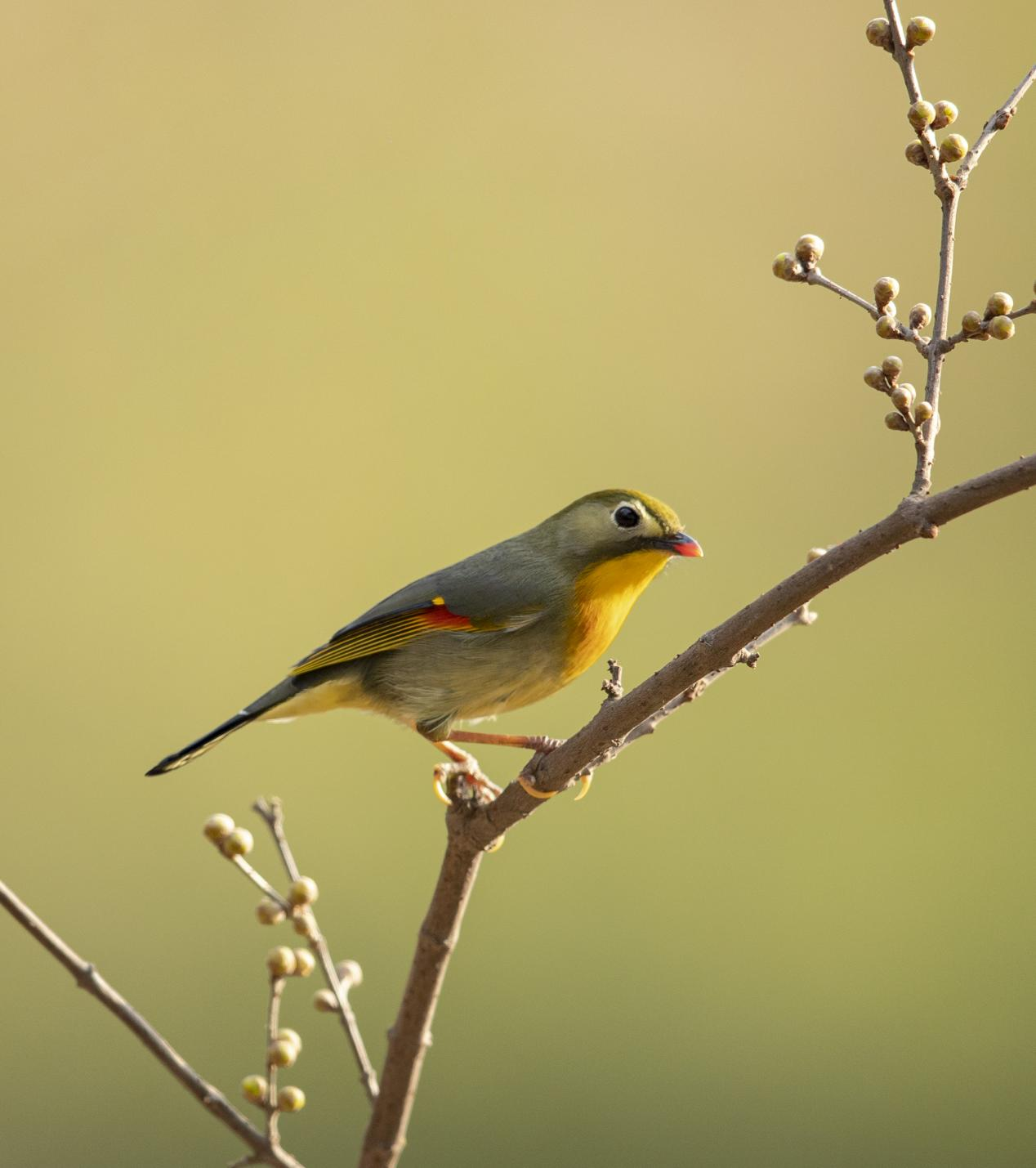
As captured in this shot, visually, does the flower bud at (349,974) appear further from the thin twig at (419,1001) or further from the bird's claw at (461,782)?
the bird's claw at (461,782)

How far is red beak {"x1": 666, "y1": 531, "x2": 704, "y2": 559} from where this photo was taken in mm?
3400

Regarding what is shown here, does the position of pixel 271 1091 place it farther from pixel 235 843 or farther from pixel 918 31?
pixel 918 31

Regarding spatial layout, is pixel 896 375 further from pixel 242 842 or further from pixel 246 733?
pixel 246 733

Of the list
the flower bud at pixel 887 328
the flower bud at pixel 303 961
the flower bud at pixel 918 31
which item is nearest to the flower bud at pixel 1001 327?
the flower bud at pixel 887 328

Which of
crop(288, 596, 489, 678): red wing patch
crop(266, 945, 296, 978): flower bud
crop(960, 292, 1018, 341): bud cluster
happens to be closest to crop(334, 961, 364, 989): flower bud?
crop(266, 945, 296, 978): flower bud

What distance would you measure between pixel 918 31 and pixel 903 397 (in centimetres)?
57

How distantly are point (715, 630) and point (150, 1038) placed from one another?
1066 millimetres

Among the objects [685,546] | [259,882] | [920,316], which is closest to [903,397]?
[920,316]

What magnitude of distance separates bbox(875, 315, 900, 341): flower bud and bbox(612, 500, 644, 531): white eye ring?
1.64 m

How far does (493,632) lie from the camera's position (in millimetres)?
3488

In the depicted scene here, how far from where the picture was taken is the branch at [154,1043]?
201 centimetres

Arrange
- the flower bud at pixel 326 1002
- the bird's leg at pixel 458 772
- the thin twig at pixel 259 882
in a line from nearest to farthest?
the thin twig at pixel 259 882 < the flower bud at pixel 326 1002 < the bird's leg at pixel 458 772

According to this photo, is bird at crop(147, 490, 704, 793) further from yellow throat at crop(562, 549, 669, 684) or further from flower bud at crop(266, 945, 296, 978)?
flower bud at crop(266, 945, 296, 978)

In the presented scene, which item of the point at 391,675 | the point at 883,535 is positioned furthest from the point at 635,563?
the point at 883,535
